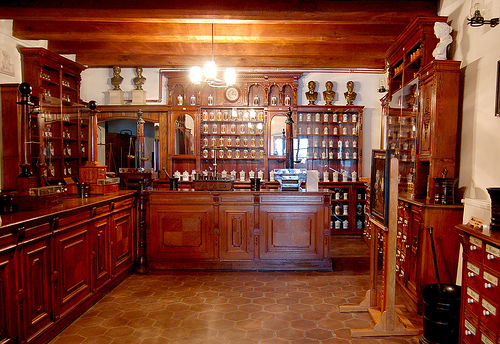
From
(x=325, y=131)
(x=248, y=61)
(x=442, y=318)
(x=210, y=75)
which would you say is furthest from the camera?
(x=325, y=131)

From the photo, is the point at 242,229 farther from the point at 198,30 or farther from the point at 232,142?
the point at 232,142

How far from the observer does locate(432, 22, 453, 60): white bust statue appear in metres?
3.96

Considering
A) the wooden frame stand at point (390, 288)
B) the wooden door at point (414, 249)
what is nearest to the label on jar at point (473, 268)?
the wooden frame stand at point (390, 288)

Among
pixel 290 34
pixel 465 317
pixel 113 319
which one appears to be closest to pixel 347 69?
pixel 290 34

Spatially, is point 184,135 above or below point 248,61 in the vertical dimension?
below

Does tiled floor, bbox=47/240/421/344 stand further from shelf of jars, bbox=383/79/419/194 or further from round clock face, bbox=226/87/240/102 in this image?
round clock face, bbox=226/87/240/102

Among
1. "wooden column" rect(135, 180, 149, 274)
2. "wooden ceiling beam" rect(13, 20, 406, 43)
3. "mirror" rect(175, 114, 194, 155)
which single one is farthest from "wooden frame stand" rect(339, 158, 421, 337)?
"mirror" rect(175, 114, 194, 155)

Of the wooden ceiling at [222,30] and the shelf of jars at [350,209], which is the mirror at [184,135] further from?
→ the shelf of jars at [350,209]

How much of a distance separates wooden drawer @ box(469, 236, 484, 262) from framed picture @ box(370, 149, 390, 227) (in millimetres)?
671

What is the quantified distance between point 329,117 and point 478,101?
4.61 metres

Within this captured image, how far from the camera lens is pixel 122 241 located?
4430 millimetres

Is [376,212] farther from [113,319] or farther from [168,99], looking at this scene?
[168,99]

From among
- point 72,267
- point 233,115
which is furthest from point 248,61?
point 72,267

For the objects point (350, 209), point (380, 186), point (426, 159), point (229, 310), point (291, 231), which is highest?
point (426, 159)
